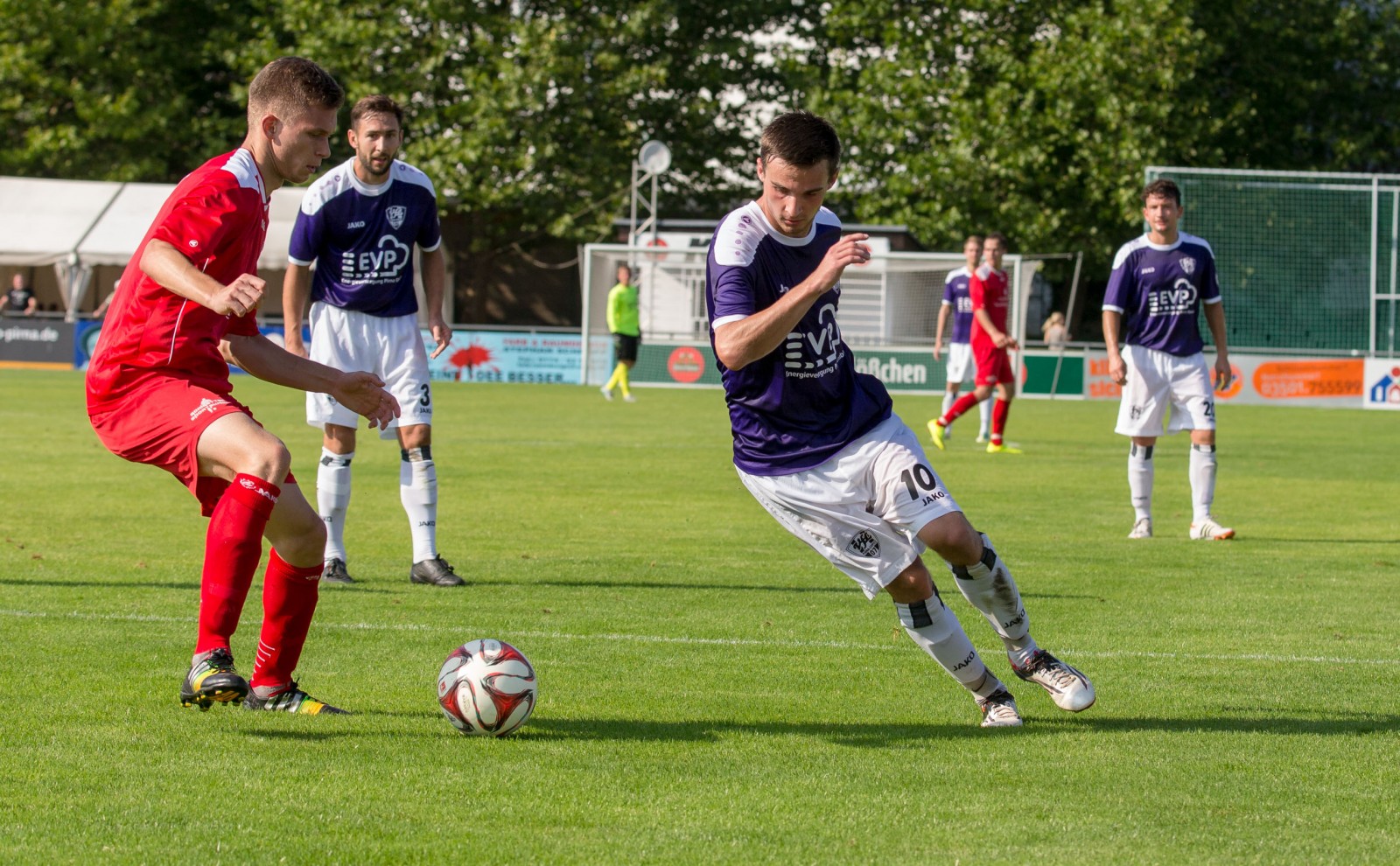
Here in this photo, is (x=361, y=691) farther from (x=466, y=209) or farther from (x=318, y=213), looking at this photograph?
(x=466, y=209)

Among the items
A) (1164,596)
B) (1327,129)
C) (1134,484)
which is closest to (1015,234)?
(1327,129)

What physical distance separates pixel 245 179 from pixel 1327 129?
37.6 metres

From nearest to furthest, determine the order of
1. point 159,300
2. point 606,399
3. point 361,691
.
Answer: point 159,300 < point 361,691 < point 606,399

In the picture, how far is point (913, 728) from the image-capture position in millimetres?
5176

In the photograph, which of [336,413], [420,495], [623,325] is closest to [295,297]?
[336,413]

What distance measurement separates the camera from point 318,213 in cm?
815

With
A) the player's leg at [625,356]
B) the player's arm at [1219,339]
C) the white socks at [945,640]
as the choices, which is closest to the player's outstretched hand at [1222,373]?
the player's arm at [1219,339]

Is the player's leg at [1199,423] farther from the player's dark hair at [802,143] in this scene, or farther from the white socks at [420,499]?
the player's dark hair at [802,143]

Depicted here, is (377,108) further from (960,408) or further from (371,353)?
(960,408)

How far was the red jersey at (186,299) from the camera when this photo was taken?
16.1 feet

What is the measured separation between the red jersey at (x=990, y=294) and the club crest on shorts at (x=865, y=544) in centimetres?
1289

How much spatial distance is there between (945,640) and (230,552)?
2.22 metres

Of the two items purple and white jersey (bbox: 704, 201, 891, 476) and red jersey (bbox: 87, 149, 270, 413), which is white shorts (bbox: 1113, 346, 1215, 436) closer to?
purple and white jersey (bbox: 704, 201, 891, 476)

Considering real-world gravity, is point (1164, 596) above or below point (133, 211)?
below
